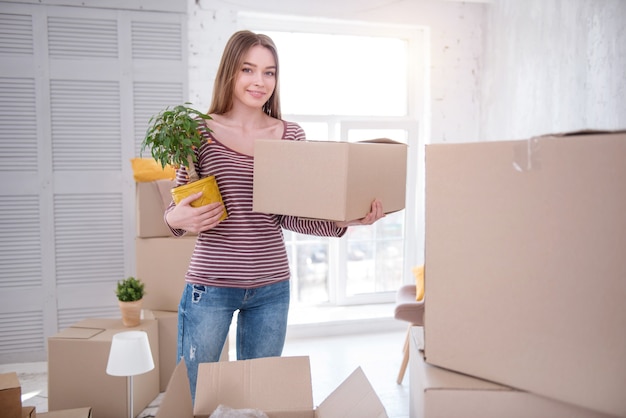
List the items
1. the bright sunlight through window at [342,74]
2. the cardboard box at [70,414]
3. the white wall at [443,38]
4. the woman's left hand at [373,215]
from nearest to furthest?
the woman's left hand at [373,215] < the cardboard box at [70,414] < the white wall at [443,38] < the bright sunlight through window at [342,74]

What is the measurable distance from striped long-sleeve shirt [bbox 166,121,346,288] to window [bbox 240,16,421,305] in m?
2.28

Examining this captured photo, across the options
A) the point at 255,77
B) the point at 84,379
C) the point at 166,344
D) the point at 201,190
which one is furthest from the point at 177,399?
the point at 166,344

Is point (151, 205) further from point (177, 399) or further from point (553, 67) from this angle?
point (553, 67)

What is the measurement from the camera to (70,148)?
3.00 metres

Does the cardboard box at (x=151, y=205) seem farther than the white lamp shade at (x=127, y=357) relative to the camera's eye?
Yes

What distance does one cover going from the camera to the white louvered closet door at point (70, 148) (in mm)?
2932

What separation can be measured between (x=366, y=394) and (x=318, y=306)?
114 inches

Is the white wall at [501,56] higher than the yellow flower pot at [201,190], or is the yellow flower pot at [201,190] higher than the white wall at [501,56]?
the white wall at [501,56]

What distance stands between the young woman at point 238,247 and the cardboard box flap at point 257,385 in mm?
Result: 349

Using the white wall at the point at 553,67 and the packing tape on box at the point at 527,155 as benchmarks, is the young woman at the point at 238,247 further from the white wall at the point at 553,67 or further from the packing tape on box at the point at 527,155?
the white wall at the point at 553,67

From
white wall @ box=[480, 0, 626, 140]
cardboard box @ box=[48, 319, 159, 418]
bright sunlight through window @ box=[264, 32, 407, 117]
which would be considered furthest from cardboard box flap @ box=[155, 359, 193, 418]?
bright sunlight through window @ box=[264, 32, 407, 117]

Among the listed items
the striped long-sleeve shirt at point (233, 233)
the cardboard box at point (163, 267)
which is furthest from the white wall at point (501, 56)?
the striped long-sleeve shirt at point (233, 233)

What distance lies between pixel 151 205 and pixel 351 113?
67.0 inches

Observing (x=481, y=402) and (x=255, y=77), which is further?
(x=255, y=77)
